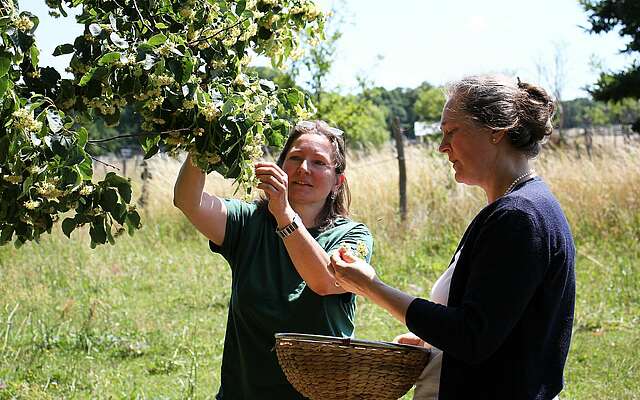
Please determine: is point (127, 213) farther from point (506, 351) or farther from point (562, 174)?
point (562, 174)

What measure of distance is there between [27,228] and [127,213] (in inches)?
13.6

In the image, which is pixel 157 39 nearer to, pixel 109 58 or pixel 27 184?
pixel 109 58

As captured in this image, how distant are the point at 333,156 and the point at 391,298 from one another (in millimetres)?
1046

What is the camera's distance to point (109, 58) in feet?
8.23

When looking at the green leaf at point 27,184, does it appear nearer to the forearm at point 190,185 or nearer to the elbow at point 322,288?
the forearm at point 190,185

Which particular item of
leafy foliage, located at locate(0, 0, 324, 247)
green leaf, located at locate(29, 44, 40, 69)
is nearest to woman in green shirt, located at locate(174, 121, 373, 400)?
leafy foliage, located at locate(0, 0, 324, 247)

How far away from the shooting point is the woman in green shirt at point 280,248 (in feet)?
9.86

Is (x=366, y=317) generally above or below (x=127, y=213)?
below

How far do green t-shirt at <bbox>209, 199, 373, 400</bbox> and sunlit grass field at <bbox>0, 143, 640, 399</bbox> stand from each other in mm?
2659

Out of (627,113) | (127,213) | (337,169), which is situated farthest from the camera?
(627,113)

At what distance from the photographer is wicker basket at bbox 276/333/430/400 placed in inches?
94.7

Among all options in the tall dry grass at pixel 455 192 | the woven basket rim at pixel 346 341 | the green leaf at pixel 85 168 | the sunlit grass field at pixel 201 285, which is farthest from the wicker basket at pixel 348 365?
the tall dry grass at pixel 455 192

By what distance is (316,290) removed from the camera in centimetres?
302

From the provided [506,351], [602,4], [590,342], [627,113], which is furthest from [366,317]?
[627,113]
